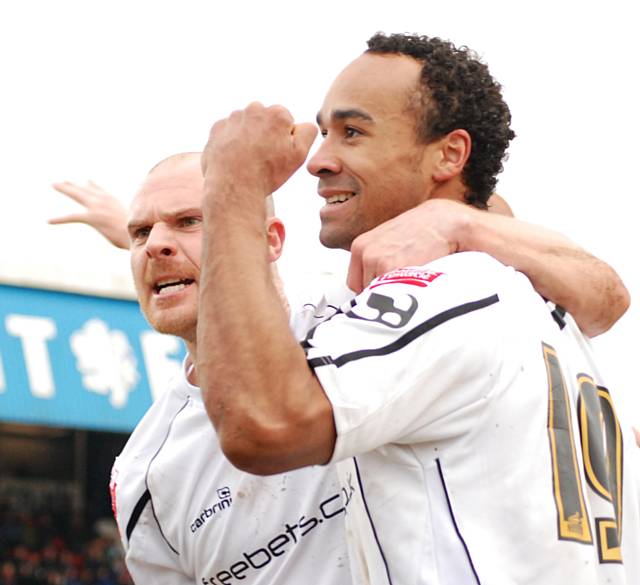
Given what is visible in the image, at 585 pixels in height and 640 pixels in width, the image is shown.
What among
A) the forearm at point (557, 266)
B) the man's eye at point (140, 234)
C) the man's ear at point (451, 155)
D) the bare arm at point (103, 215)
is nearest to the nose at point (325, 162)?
the man's ear at point (451, 155)

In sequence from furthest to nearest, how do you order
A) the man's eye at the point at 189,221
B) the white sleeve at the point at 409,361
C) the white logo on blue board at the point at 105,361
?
the white logo on blue board at the point at 105,361, the man's eye at the point at 189,221, the white sleeve at the point at 409,361

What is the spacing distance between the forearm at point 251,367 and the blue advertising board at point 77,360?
16764 mm

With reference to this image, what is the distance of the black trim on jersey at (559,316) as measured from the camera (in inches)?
126

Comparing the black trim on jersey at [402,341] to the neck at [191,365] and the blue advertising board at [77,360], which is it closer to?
the neck at [191,365]

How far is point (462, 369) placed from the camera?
277cm

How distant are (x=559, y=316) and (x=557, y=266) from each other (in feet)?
0.41

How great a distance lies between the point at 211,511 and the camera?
390 centimetres

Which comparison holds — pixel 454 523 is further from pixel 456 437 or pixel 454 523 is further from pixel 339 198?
pixel 339 198

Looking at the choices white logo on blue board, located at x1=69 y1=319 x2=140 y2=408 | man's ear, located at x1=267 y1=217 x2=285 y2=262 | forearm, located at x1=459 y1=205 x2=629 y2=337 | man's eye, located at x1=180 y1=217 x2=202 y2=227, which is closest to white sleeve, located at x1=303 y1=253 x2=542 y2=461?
forearm, located at x1=459 y1=205 x2=629 y2=337

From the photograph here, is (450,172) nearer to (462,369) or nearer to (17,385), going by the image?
(462,369)

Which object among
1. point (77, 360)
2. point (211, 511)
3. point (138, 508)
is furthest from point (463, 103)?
point (77, 360)

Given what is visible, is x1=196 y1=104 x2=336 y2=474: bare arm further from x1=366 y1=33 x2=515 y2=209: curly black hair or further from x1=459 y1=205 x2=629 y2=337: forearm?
x1=366 y1=33 x2=515 y2=209: curly black hair

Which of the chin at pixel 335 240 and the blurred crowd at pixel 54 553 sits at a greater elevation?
the chin at pixel 335 240

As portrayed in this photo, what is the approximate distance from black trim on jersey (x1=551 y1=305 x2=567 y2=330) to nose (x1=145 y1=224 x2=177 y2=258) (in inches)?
53.9
